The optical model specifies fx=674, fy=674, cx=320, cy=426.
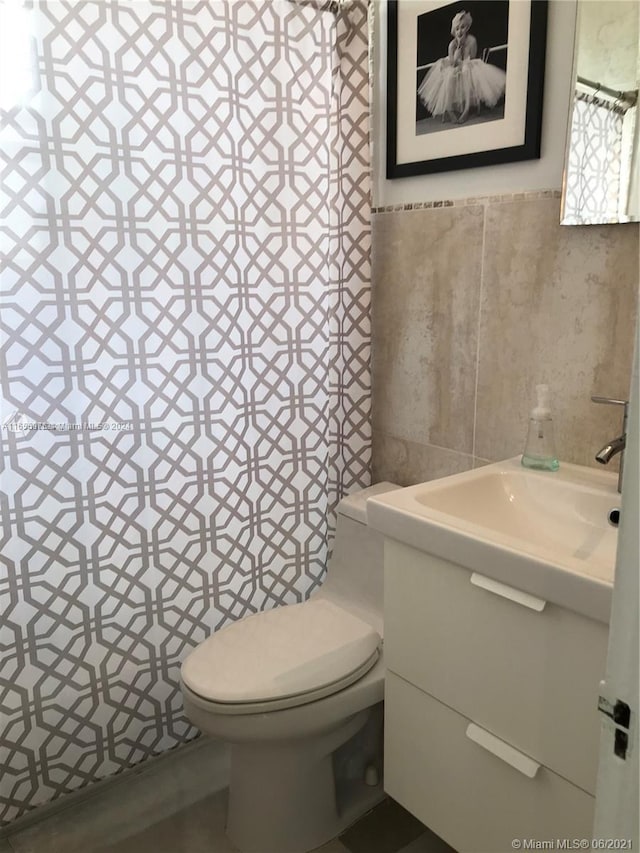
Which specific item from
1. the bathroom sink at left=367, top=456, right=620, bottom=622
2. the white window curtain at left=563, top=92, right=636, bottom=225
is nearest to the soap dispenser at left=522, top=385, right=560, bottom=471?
the bathroom sink at left=367, top=456, right=620, bottom=622

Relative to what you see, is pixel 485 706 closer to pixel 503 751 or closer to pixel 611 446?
pixel 503 751

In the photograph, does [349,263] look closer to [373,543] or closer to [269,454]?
[269,454]

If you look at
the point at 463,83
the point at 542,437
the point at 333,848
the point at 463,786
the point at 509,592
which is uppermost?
the point at 463,83

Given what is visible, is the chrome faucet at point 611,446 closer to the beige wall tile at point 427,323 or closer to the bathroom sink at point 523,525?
the bathroom sink at point 523,525

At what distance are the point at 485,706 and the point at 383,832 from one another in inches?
26.4

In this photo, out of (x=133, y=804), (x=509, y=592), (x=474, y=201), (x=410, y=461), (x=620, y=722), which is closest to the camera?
(x=620, y=722)

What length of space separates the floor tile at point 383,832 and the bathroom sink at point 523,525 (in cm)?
79

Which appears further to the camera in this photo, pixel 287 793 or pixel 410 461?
pixel 410 461

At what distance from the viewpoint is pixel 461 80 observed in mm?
1520

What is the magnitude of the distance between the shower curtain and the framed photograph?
12 centimetres

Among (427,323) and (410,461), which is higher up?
(427,323)

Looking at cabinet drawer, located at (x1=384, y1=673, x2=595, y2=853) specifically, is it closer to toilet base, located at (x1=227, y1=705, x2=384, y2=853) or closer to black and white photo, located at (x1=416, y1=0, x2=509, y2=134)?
toilet base, located at (x1=227, y1=705, x2=384, y2=853)

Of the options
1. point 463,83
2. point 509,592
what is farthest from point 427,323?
point 509,592

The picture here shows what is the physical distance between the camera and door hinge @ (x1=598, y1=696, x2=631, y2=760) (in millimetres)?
559
